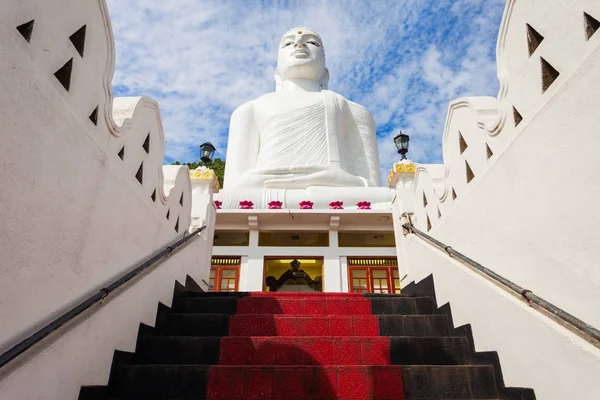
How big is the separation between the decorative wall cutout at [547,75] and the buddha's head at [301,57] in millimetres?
10426

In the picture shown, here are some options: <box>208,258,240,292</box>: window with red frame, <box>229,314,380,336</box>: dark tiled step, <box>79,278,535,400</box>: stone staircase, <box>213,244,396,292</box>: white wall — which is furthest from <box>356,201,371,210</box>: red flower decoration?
<box>229,314,380,336</box>: dark tiled step

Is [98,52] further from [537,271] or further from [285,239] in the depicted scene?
[285,239]

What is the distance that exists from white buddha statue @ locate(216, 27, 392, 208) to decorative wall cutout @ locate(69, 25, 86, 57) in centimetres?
663

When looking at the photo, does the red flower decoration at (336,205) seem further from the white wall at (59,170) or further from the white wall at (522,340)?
the white wall at (59,170)

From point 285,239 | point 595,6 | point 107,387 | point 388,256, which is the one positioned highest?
point 285,239

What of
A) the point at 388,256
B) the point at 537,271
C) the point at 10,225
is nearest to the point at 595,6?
the point at 537,271

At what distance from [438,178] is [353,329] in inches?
63.6

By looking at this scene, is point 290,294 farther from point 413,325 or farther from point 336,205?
point 336,205

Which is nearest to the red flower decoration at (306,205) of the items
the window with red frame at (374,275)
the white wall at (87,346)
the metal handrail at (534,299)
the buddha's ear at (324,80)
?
the window with red frame at (374,275)

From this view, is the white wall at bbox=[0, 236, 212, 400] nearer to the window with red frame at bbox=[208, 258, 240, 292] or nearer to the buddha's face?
the window with red frame at bbox=[208, 258, 240, 292]

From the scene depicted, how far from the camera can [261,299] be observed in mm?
3607

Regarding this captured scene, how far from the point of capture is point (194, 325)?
319cm

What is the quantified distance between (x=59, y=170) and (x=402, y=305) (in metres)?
2.70

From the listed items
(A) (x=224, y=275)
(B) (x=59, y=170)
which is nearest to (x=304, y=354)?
(B) (x=59, y=170)
